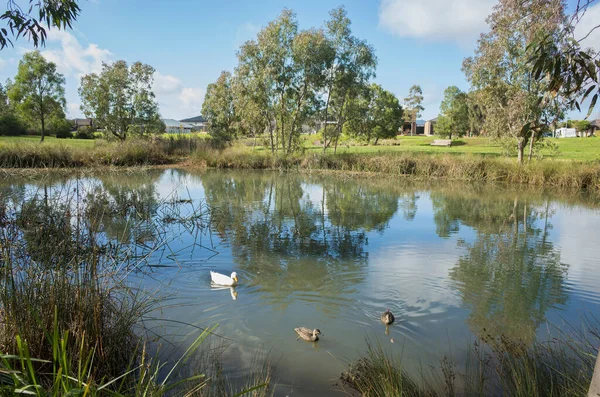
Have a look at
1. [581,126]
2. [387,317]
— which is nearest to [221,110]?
[387,317]

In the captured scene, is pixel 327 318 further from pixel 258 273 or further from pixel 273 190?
pixel 273 190

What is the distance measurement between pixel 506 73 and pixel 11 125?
4323cm

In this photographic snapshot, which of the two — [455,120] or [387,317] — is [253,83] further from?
[455,120]

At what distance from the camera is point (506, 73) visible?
17875mm

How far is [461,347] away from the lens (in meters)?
3.91

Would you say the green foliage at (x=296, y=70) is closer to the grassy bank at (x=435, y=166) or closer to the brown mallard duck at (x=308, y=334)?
the grassy bank at (x=435, y=166)

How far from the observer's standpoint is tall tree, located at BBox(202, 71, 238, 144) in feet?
121

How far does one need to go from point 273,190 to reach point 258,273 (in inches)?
378

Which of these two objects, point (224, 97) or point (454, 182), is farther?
point (224, 97)

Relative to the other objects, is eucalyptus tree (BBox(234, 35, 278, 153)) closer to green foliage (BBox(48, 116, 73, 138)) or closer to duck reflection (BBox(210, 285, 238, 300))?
duck reflection (BBox(210, 285, 238, 300))

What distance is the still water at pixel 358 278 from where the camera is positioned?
12.9 feet

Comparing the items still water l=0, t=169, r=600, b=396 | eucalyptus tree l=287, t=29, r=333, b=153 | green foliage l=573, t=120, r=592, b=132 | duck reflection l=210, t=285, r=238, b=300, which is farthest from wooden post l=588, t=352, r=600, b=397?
green foliage l=573, t=120, r=592, b=132

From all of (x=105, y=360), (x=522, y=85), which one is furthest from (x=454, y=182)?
(x=105, y=360)

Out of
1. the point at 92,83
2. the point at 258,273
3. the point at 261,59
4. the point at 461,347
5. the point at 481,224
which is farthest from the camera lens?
the point at 92,83
